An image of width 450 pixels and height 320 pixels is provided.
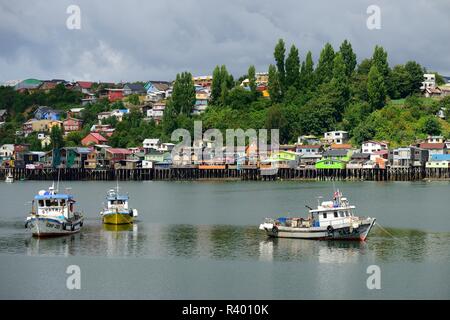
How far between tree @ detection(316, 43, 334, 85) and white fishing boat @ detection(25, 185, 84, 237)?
8389 cm

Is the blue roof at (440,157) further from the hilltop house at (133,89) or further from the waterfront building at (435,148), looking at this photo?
the hilltop house at (133,89)

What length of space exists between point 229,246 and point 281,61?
91625 mm

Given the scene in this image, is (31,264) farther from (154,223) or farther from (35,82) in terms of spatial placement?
(35,82)

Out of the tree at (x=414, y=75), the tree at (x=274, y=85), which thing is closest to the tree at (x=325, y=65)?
the tree at (x=274, y=85)

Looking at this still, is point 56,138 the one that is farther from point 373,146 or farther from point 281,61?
point 373,146

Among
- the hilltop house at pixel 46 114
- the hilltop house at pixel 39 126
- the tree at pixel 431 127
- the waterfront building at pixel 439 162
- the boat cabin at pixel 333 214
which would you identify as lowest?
the boat cabin at pixel 333 214

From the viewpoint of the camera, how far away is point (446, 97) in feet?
407

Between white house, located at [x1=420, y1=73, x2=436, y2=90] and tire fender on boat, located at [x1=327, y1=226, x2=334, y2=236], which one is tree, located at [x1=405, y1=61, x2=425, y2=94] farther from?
tire fender on boat, located at [x1=327, y1=226, x2=334, y2=236]

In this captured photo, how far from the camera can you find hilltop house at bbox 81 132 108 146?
13488 cm

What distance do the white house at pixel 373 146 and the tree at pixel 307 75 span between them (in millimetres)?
21366

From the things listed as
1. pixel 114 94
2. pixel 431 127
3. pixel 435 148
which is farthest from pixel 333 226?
pixel 114 94

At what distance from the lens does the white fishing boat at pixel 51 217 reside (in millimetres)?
47969

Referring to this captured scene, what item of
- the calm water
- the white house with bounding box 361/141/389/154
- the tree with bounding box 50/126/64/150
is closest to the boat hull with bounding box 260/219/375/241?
the calm water

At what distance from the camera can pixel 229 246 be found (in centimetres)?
4503
